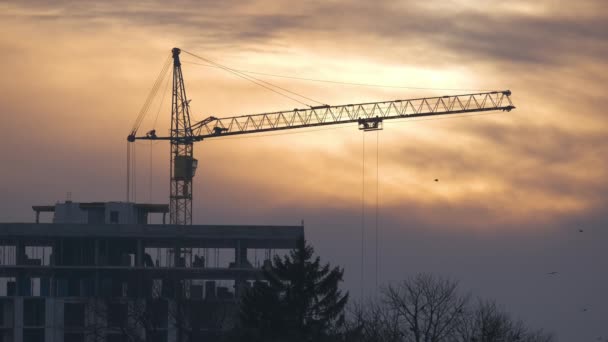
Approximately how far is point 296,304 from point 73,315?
7477cm

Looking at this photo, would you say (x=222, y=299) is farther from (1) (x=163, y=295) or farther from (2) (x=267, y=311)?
(2) (x=267, y=311)

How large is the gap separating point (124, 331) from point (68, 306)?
22523mm

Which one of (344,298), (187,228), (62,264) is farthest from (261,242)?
(344,298)

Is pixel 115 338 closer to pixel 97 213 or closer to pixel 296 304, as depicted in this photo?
pixel 97 213

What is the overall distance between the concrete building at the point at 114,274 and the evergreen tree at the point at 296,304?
5160 centimetres

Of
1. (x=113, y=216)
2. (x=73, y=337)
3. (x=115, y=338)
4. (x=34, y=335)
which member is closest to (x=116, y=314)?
(x=115, y=338)

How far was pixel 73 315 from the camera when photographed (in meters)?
168

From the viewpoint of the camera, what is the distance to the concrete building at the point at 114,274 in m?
164

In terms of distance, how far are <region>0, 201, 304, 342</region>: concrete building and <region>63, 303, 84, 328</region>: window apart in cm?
12

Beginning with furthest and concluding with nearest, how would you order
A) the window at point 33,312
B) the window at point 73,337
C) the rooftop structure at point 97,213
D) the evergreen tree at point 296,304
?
the rooftop structure at point 97,213, the window at point 33,312, the window at point 73,337, the evergreen tree at point 296,304

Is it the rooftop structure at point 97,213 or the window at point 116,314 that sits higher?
the rooftop structure at point 97,213

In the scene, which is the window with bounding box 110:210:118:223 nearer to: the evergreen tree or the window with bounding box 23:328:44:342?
the window with bounding box 23:328:44:342

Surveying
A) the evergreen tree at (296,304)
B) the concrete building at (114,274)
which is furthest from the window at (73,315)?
the evergreen tree at (296,304)

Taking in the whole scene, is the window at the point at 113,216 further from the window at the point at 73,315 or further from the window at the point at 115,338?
the window at the point at 115,338
